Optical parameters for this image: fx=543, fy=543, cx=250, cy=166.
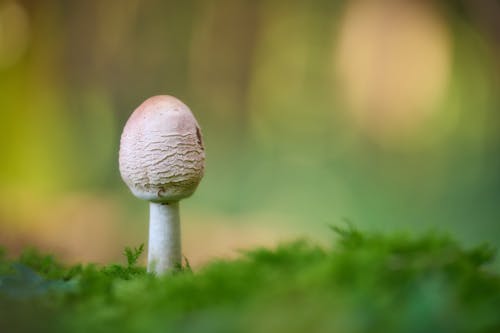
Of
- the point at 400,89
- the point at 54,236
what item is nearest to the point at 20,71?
the point at 54,236

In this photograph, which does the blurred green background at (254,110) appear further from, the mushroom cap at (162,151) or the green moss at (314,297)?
the green moss at (314,297)

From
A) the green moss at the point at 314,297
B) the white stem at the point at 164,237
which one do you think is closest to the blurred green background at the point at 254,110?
the white stem at the point at 164,237

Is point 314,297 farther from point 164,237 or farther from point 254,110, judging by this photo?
point 254,110

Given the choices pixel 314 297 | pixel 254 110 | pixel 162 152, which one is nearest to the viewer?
pixel 314 297

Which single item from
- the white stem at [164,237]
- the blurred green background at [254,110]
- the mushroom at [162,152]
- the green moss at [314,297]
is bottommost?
the green moss at [314,297]

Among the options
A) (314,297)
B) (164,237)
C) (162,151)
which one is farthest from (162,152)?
(314,297)

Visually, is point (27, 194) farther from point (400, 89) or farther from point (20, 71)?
point (400, 89)
